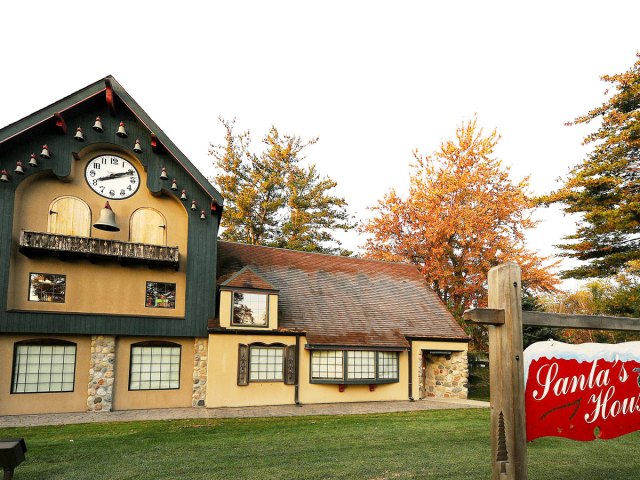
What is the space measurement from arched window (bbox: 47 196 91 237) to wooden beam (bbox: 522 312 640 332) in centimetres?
1448

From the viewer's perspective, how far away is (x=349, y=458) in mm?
8305

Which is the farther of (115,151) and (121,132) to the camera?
(115,151)

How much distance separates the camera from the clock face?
16.0 meters

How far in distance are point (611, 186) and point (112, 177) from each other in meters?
16.9

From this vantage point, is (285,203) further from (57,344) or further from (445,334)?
(57,344)

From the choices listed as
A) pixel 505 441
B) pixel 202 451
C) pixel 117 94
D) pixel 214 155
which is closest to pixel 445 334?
pixel 202 451

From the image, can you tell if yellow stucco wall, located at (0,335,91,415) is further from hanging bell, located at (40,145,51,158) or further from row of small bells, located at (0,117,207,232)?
hanging bell, located at (40,145,51,158)

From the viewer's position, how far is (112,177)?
53.3 ft

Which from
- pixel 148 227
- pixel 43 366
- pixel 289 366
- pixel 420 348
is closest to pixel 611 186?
pixel 420 348

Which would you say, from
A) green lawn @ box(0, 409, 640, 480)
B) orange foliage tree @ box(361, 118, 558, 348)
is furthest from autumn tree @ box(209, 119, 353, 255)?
green lawn @ box(0, 409, 640, 480)

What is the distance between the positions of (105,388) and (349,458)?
32.8 feet

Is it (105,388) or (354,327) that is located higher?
(354,327)

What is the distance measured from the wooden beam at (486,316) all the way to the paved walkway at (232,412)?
36.6 feet

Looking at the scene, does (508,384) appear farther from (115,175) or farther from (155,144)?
(115,175)
